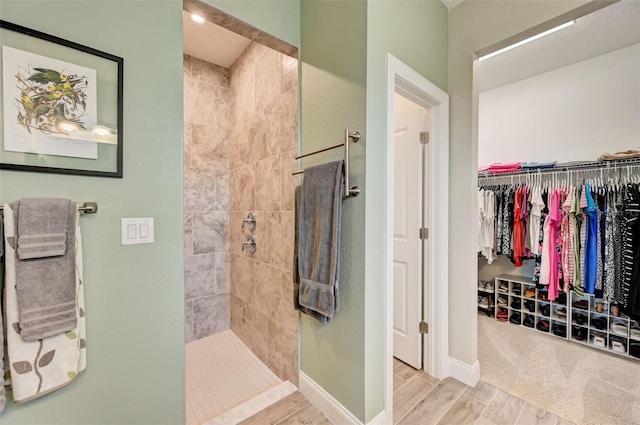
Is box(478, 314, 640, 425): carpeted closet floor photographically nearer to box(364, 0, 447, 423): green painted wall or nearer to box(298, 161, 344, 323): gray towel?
box(364, 0, 447, 423): green painted wall

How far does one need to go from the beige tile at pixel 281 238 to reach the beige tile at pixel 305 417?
915 millimetres

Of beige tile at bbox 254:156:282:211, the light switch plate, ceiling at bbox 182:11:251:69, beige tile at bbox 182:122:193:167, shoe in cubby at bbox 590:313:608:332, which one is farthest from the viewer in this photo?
beige tile at bbox 182:122:193:167

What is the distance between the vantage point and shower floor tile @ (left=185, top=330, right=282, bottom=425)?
180 centimetres

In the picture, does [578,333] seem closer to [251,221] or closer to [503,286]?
[503,286]

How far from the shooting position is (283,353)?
2016 mm

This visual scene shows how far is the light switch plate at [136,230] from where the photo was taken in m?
1.12

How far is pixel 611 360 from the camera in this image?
7.32ft

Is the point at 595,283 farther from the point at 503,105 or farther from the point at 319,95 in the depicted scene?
the point at 319,95

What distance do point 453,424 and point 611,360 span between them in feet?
6.08

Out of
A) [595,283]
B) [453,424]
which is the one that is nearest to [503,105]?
[595,283]

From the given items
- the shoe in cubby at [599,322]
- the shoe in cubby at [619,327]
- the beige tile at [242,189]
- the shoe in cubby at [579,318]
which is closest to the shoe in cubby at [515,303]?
the shoe in cubby at [579,318]

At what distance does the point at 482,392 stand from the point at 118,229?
2.45 meters

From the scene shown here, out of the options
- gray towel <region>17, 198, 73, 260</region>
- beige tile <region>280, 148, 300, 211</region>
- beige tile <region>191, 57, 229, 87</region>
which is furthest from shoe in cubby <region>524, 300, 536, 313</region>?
beige tile <region>191, 57, 229, 87</region>

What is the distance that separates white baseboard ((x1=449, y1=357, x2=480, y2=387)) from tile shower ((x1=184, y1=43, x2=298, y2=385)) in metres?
1.19
